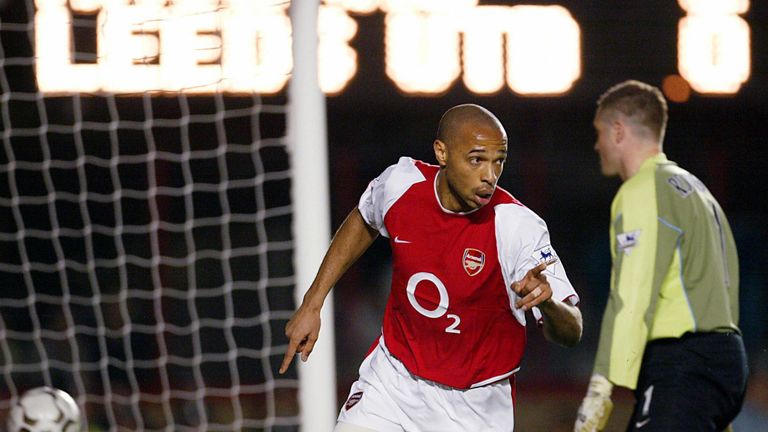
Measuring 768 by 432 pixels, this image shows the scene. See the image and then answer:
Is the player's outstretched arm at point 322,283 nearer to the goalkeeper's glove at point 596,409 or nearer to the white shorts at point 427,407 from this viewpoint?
Answer: the white shorts at point 427,407

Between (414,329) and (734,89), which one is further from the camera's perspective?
(734,89)

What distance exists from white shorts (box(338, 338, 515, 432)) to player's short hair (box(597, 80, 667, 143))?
104 centimetres

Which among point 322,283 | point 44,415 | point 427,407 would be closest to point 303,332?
point 322,283

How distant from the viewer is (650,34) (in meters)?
7.54

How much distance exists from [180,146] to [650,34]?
3.20 metres

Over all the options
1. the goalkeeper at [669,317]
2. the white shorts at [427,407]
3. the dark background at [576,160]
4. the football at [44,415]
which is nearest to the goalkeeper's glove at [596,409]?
the goalkeeper at [669,317]

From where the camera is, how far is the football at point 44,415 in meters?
4.43

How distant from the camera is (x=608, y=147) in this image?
3.84 metres

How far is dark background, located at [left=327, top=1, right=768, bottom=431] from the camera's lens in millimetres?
7539

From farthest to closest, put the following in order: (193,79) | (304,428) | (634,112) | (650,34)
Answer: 1. (650,34)
2. (193,79)
3. (304,428)
4. (634,112)

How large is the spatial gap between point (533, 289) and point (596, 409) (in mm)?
850

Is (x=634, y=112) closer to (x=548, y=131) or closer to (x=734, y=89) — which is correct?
(x=734, y=89)

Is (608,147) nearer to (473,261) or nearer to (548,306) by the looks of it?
(473,261)

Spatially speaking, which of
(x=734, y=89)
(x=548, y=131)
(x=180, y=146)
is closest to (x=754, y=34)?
(x=734, y=89)
